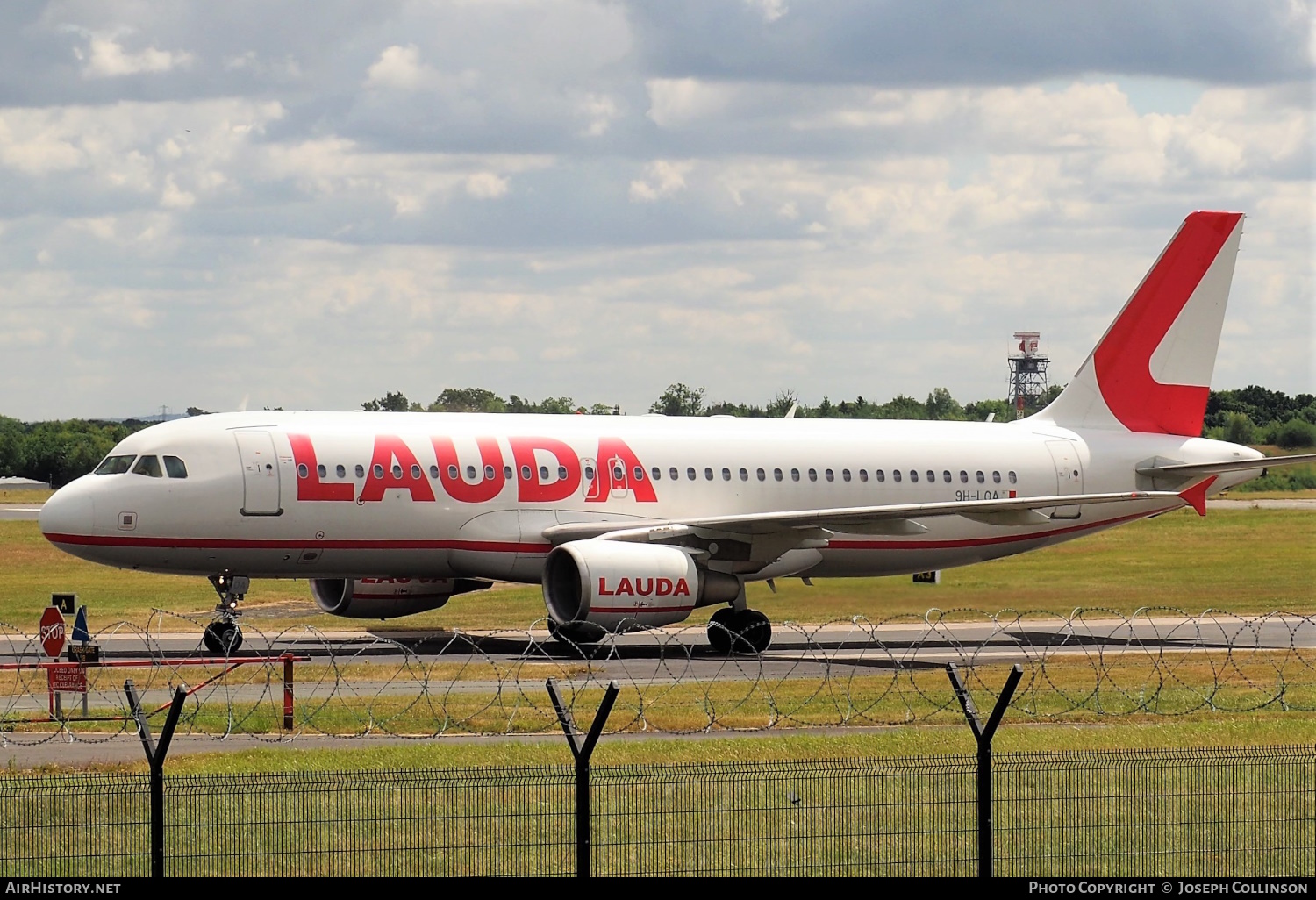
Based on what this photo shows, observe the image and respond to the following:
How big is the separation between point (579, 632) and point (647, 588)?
5.41ft

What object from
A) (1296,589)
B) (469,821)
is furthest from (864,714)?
(1296,589)

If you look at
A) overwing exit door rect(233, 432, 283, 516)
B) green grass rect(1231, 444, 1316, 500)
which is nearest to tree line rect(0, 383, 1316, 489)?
green grass rect(1231, 444, 1316, 500)

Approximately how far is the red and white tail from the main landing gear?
66.1ft

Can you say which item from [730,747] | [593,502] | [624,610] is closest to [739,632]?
[624,610]

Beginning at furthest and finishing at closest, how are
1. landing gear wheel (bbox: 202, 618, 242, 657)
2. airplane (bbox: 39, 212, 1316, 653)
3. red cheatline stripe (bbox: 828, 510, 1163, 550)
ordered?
red cheatline stripe (bbox: 828, 510, 1163, 550) → airplane (bbox: 39, 212, 1316, 653) → landing gear wheel (bbox: 202, 618, 242, 657)

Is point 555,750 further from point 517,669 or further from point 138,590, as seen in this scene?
point 138,590

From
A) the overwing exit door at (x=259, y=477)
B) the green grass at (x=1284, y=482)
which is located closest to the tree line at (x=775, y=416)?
the green grass at (x=1284, y=482)

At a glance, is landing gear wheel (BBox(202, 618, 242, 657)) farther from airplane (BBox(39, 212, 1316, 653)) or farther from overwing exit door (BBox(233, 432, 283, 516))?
overwing exit door (BBox(233, 432, 283, 516))

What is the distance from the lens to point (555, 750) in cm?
2214

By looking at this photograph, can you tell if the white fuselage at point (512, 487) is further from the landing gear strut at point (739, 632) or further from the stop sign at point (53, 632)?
the stop sign at point (53, 632)

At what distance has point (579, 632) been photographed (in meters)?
34.9

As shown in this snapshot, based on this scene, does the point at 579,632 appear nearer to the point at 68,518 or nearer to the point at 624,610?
the point at 624,610

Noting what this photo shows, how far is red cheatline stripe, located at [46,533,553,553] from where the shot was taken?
112 ft

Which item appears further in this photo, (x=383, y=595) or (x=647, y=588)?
(x=383, y=595)
